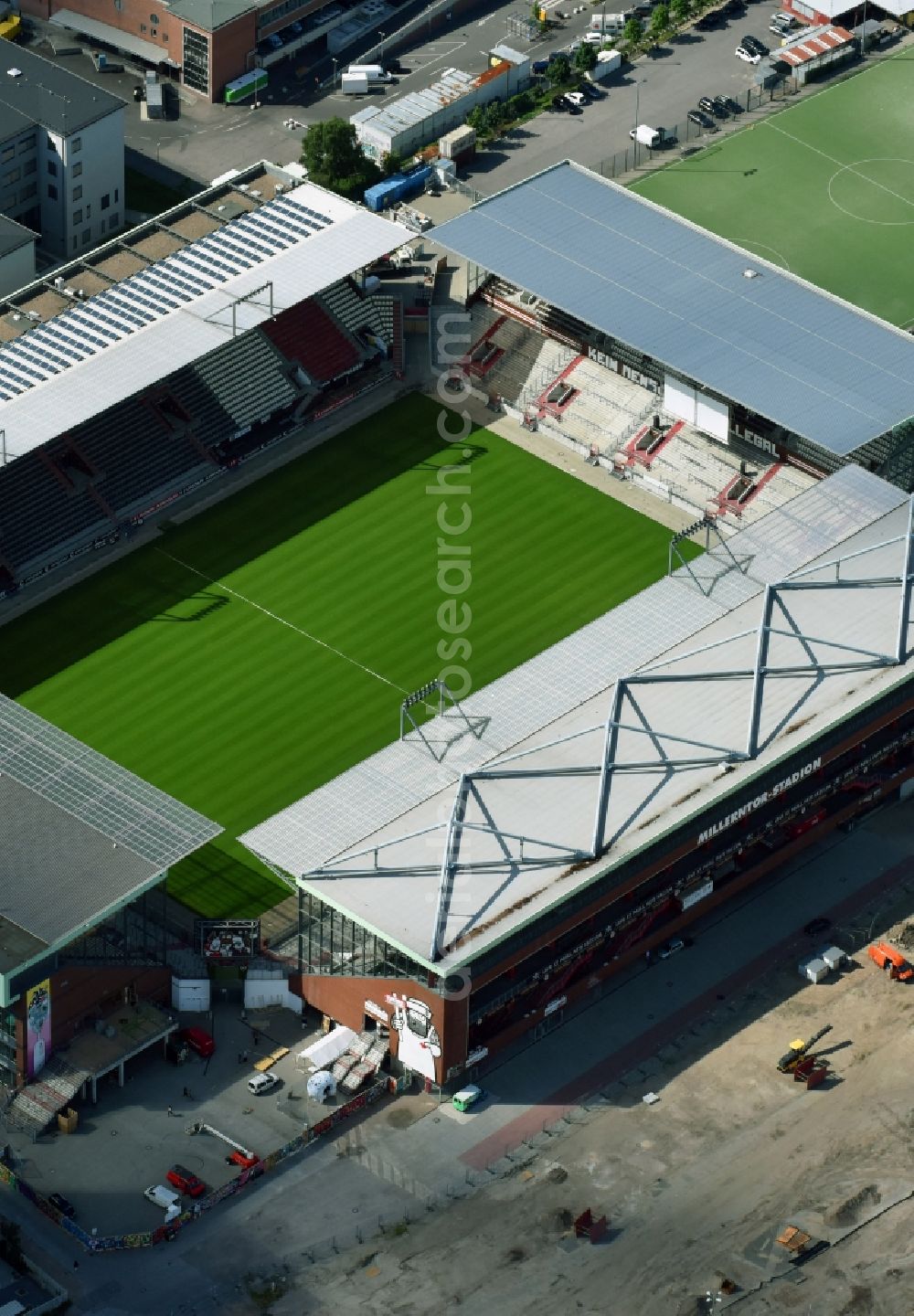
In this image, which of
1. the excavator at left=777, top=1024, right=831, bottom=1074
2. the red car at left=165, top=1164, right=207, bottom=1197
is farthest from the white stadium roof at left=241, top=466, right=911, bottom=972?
the red car at left=165, top=1164, right=207, bottom=1197

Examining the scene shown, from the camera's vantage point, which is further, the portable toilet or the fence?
the portable toilet

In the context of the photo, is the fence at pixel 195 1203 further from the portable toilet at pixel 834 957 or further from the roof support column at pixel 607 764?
the portable toilet at pixel 834 957

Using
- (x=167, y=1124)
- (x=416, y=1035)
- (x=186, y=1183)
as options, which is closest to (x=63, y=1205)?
(x=186, y=1183)

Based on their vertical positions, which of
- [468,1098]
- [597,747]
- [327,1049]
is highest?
[597,747]

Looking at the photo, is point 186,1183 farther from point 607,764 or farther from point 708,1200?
point 607,764

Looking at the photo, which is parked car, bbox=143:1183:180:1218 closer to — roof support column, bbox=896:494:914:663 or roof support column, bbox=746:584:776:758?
roof support column, bbox=746:584:776:758

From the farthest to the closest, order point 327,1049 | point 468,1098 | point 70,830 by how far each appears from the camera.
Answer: point 70,830 → point 327,1049 → point 468,1098
